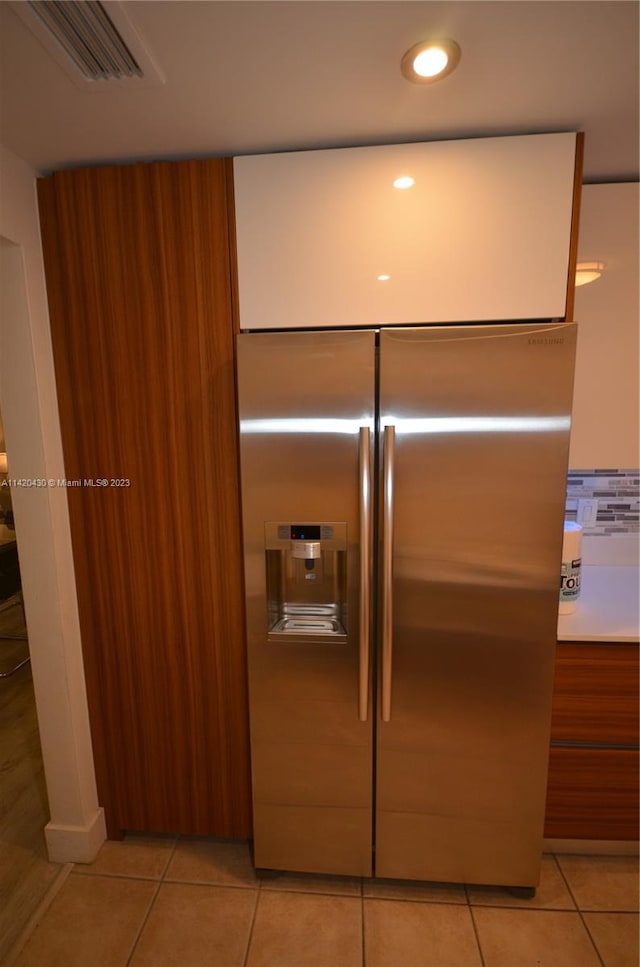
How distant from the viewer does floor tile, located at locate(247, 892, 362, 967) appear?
1.32 metres

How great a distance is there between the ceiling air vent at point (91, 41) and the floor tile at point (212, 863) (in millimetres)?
2509

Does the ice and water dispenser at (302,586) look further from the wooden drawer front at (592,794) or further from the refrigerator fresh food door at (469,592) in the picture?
the wooden drawer front at (592,794)

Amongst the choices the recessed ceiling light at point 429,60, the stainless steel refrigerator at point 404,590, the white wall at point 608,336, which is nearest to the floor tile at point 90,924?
the stainless steel refrigerator at point 404,590

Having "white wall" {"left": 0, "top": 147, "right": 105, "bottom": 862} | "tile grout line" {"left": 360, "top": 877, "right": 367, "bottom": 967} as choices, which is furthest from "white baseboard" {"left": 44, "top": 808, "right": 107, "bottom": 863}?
"tile grout line" {"left": 360, "top": 877, "right": 367, "bottom": 967}

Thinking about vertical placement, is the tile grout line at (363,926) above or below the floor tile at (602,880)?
below

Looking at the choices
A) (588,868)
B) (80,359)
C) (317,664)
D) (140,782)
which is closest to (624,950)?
(588,868)

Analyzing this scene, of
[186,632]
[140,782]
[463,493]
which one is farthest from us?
[140,782]

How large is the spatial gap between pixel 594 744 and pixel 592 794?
20 centimetres

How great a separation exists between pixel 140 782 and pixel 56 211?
2.07 metres

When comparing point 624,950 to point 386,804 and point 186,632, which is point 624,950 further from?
point 186,632

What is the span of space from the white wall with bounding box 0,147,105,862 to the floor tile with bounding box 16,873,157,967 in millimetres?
125

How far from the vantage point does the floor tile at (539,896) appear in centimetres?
146

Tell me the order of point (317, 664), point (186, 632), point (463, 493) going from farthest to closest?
point (186, 632), point (317, 664), point (463, 493)

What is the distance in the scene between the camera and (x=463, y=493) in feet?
4.13
